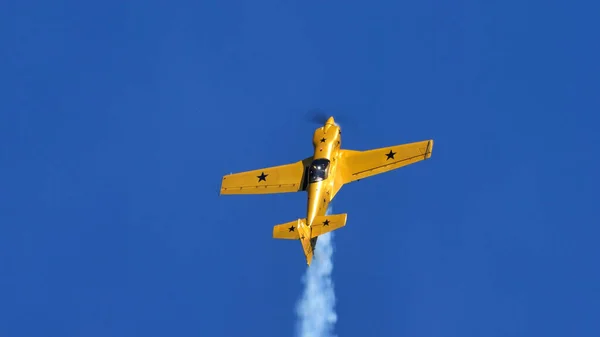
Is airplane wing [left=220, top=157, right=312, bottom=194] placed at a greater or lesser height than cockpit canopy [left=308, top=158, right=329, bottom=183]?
greater

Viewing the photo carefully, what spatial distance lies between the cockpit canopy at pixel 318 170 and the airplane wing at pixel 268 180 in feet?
4.63

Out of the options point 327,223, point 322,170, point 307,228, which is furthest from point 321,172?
point 327,223

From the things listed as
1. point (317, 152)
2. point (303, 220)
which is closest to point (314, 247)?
point (303, 220)

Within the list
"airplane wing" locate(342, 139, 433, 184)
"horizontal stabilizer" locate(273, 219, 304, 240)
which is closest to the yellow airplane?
"airplane wing" locate(342, 139, 433, 184)

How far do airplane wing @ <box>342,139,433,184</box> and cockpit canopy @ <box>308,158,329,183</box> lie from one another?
170 cm

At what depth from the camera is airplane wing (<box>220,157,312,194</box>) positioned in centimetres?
6512

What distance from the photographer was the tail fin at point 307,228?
2329 inches

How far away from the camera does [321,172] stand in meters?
63.1

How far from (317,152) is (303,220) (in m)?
5.48

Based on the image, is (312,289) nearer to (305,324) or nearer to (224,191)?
(305,324)

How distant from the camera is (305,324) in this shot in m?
65.4

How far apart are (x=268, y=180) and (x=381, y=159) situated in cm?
673

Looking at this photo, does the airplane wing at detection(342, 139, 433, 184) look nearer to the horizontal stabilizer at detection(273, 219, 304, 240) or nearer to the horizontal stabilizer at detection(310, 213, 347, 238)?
the horizontal stabilizer at detection(310, 213, 347, 238)

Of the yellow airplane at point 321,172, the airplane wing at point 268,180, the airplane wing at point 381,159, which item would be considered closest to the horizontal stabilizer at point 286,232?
the yellow airplane at point 321,172
